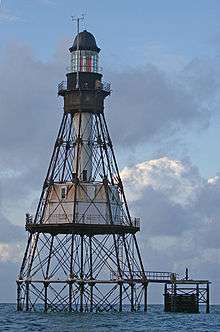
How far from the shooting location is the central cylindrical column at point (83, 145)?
115 metres

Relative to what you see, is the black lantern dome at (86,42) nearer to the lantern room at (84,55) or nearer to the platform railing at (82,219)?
the lantern room at (84,55)

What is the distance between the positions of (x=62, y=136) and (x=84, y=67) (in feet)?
28.1

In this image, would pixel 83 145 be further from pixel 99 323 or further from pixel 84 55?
pixel 99 323

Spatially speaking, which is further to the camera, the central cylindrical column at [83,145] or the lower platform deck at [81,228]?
the central cylindrical column at [83,145]

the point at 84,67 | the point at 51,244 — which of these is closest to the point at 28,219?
the point at 51,244

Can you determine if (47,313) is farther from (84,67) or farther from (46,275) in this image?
(84,67)

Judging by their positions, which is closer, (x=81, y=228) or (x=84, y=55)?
(x=81, y=228)

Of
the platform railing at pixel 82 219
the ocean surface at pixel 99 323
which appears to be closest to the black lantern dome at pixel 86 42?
the platform railing at pixel 82 219

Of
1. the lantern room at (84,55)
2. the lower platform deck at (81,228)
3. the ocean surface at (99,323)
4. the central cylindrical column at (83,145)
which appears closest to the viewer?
the ocean surface at (99,323)

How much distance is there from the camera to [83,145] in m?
115

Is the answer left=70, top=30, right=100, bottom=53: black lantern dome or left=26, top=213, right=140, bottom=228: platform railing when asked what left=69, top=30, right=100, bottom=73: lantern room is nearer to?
left=70, top=30, right=100, bottom=53: black lantern dome

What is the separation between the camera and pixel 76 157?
115 metres

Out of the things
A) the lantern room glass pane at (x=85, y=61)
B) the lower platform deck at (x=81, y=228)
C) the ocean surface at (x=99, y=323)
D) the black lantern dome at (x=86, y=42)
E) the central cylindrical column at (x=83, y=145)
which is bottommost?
the ocean surface at (x=99, y=323)

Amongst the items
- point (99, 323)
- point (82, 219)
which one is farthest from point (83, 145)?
point (99, 323)
